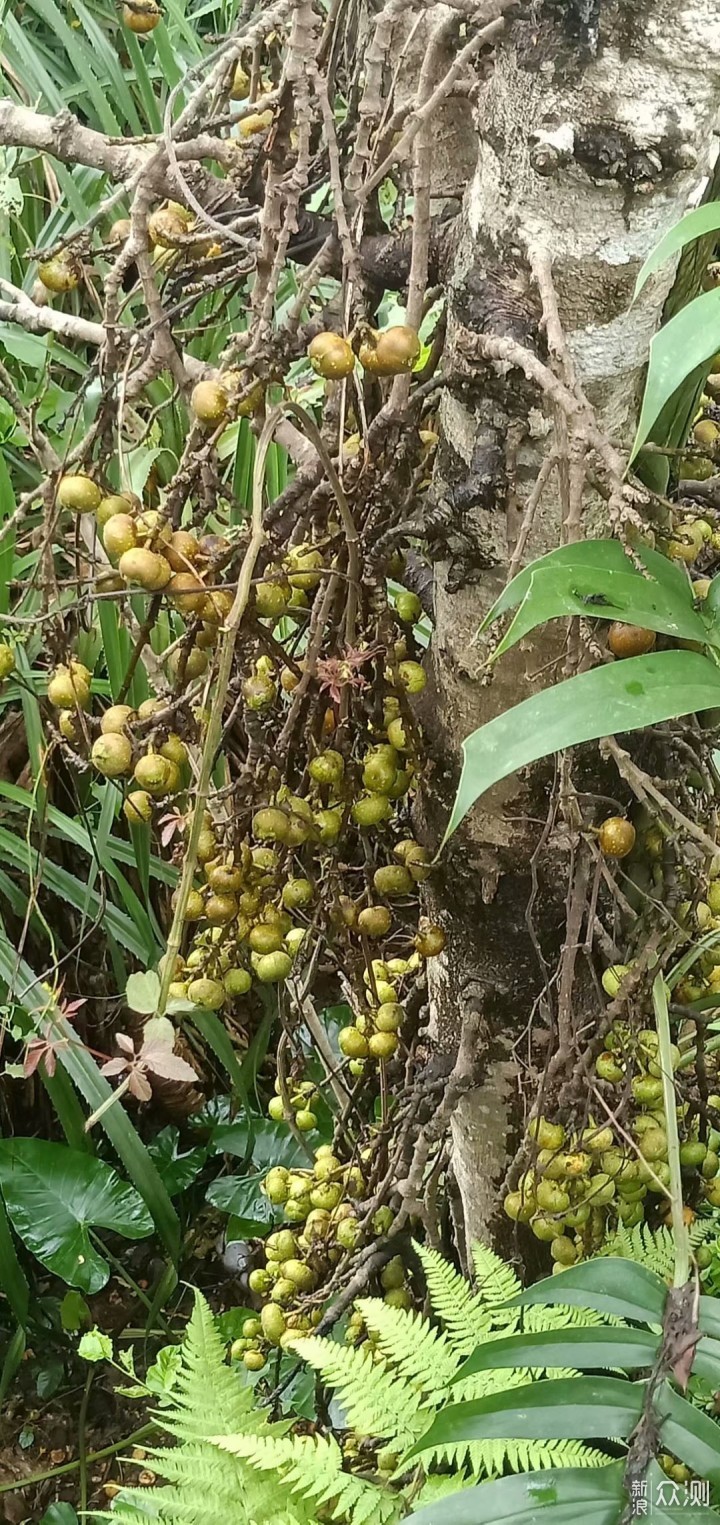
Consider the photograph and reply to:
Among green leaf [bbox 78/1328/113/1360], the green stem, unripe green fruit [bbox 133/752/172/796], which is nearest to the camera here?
unripe green fruit [bbox 133/752/172/796]

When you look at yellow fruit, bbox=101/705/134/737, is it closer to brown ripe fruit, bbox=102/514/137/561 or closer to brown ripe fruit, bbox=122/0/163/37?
brown ripe fruit, bbox=102/514/137/561

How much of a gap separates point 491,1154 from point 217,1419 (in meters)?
0.27

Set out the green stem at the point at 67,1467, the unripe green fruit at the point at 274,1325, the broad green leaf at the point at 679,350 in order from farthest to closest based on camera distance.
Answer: the green stem at the point at 67,1467, the unripe green fruit at the point at 274,1325, the broad green leaf at the point at 679,350

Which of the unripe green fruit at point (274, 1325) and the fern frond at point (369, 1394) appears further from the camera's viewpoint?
the unripe green fruit at point (274, 1325)

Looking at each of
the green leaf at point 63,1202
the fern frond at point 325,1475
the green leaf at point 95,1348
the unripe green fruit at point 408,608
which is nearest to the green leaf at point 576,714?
the unripe green fruit at point 408,608

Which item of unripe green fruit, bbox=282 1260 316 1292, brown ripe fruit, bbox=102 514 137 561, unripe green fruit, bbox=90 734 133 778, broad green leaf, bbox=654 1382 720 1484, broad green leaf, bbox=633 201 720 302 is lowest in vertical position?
unripe green fruit, bbox=282 1260 316 1292

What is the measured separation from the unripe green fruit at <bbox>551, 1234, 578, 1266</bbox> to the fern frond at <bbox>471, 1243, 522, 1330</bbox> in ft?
0.15

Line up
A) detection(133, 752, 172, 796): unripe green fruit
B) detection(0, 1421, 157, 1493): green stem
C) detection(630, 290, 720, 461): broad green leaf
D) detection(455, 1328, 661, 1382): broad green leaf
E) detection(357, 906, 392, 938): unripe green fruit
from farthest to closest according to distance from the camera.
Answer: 1. detection(0, 1421, 157, 1493): green stem
2. detection(357, 906, 392, 938): unripe green fruit
3. detection(133, 752, 172, 796): unripe green fruit
4. detection(455, 1328, 661, 1382): broad green leaf
5. detection(630, 290, 720, 461): broad green leaf

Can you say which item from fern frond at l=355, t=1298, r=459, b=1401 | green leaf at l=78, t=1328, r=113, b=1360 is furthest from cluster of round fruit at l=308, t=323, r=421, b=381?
green leaf at l=78, t=1328, r=113, b=1360

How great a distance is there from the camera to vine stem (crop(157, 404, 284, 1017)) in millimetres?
473

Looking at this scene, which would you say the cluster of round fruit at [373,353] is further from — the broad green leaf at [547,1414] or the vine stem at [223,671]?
the broad green leaf at [547,1414]

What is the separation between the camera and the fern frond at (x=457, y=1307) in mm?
645

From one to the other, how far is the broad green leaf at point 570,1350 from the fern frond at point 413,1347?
21 centimetres

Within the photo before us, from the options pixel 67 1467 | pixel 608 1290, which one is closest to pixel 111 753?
pixel 608 1290
